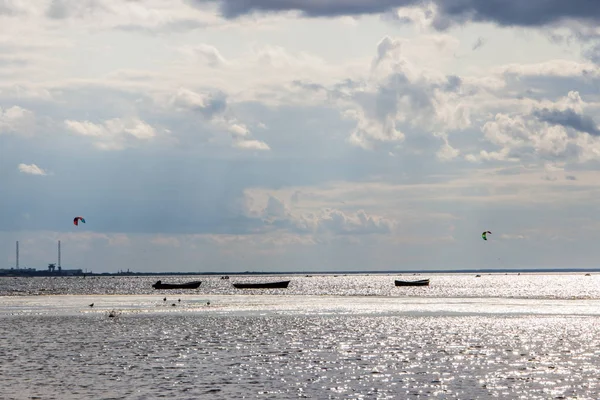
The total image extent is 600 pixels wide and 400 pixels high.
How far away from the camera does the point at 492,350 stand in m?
68.4

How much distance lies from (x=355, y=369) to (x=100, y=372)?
53.4ft

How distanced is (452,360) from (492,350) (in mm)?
7774

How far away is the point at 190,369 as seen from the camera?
57.4 metres

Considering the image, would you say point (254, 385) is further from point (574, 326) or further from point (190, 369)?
point (574, 326)

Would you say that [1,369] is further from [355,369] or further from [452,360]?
[452,360]

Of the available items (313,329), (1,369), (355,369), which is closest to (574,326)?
(313,329)

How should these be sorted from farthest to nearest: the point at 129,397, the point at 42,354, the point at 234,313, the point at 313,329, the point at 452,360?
the point at 234,313
the point at 313,329
the point at 42,354
the point at 452,360
the point at 129,397

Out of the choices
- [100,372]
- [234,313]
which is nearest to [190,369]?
[100,372]

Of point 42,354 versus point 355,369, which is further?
point 42,354

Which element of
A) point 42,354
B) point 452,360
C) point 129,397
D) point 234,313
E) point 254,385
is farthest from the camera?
point 234,313

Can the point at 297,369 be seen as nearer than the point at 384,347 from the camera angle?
Yes

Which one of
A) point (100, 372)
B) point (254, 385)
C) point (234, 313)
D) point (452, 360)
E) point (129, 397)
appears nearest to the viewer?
point (129, 397)

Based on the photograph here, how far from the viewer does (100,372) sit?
56.7 m

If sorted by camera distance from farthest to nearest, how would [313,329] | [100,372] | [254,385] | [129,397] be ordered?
[313,329] → [100,372] → [254,385] → [129,397]
